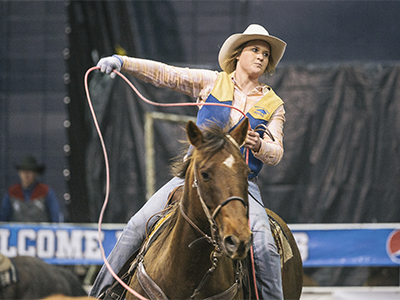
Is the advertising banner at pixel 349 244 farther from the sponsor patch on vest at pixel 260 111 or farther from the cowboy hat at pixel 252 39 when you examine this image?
the sponsor patch on vest at pixel 260 111

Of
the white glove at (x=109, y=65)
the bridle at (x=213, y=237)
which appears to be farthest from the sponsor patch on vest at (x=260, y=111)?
the white glove at (x=109, y=65)

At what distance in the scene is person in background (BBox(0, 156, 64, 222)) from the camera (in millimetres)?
7020

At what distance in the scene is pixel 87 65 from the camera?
266 inches

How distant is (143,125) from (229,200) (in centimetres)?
482

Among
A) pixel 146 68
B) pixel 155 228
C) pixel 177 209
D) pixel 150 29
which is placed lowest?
pixel 155 228

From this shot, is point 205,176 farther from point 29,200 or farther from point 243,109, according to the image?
point 29,200

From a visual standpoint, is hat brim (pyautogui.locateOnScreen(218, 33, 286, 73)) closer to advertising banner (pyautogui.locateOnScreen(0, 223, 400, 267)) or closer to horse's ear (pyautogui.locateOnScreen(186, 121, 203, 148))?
horse's ear (pyautogui.locateOnScreen(186, 121, 203, 148))

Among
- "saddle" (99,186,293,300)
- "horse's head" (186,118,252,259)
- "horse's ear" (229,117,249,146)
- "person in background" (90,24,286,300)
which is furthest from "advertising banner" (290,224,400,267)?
"horse's head" (186,118,252,259)

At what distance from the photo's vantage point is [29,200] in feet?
23.3

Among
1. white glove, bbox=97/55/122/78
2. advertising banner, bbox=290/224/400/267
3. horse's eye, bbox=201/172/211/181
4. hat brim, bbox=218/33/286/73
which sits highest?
hat brim, bbox=218/33/286/73

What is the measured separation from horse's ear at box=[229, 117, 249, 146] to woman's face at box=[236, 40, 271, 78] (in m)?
0.81

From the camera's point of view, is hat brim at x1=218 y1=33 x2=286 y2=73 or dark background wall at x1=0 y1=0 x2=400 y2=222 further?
dark background wall at x1=0 y1=0 x2=400 y2=222

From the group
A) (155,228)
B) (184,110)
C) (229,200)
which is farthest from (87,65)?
(229,200)

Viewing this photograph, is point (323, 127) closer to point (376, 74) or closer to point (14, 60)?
point (376, 74)
